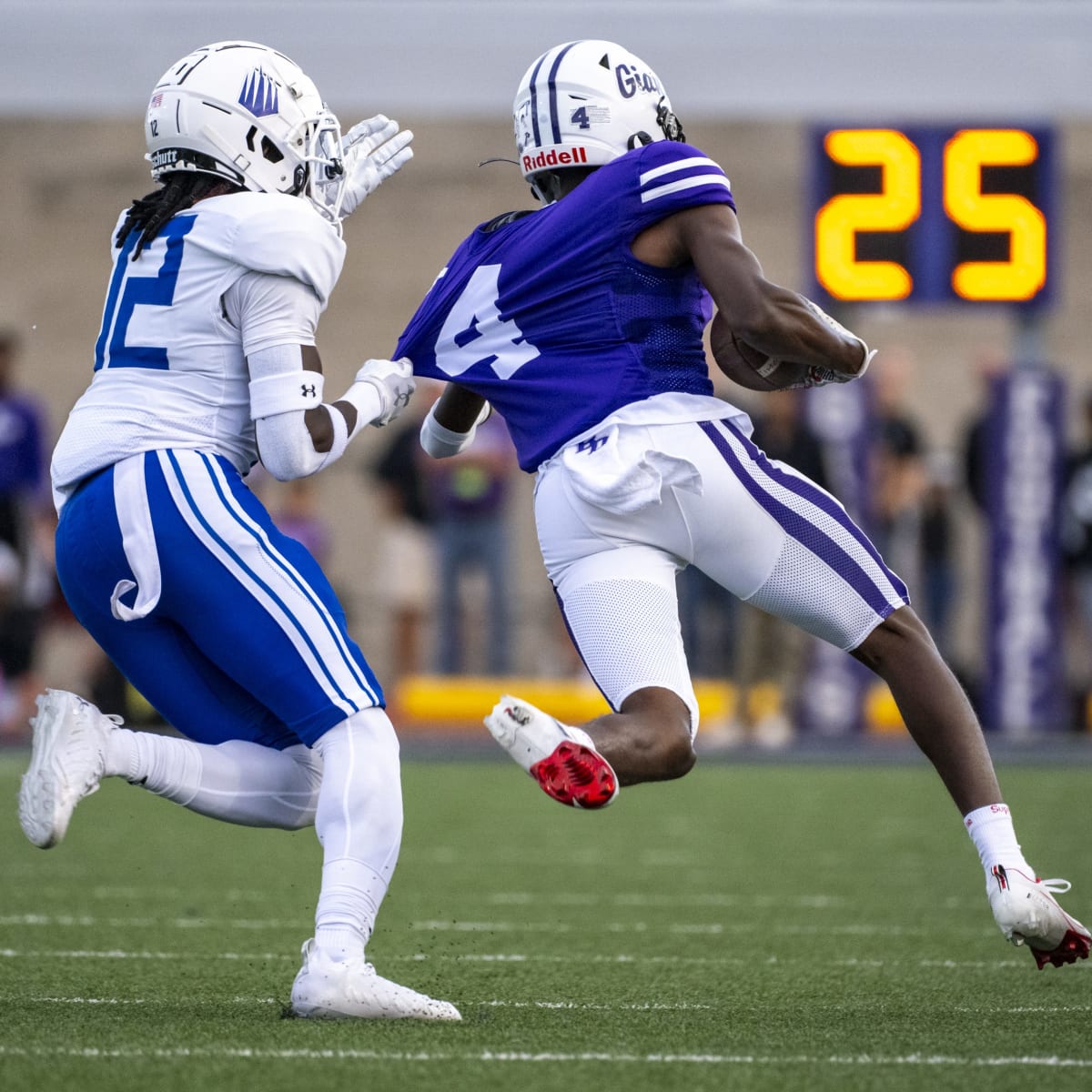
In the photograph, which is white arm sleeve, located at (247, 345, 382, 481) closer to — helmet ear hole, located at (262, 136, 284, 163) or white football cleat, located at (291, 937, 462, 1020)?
helmet ear hole, located at (262, 136, 284, 163)

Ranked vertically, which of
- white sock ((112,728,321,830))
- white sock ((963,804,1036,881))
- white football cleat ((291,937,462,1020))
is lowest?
white football cleat ((291,937,462,1020))

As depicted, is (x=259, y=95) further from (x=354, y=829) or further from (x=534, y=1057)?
(x=534, y=1057)

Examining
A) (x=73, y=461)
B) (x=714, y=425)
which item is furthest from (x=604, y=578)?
(x=73, y=461)

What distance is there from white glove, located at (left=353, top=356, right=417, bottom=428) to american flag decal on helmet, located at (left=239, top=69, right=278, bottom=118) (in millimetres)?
481

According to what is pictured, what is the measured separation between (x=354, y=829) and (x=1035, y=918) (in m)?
1.15

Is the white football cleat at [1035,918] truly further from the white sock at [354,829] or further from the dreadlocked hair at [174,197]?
the dreadlocked hair at [174,197]

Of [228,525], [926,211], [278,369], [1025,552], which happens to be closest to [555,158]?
[278,369]

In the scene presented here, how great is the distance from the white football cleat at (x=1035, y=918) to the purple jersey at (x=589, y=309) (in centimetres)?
104

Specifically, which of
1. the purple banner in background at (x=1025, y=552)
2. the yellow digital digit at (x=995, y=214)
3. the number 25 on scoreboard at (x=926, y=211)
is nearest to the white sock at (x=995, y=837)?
the number 25 on scoreboard at (x=926, y=211)

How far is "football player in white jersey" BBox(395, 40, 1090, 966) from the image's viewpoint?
343cm

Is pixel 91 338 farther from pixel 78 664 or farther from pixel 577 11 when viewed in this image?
pixel 577 11

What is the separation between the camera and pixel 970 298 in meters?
9.28

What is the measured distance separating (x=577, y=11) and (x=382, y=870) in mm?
10206

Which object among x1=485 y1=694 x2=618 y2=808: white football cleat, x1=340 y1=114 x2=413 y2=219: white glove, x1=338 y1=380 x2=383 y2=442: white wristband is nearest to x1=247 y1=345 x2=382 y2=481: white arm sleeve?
x1=338 y1=380 x2=383 y2=442: white wristband
